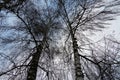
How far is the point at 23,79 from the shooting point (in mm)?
6766

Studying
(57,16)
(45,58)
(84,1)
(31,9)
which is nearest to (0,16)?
(31,9)

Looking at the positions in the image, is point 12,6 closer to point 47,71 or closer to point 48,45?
point 48,45

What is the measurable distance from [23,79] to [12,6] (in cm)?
293

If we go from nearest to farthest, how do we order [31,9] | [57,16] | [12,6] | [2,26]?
[12,6]
[2,26]
[31,9]
[57,16]

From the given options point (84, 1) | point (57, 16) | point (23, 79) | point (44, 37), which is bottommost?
point (23, 79)

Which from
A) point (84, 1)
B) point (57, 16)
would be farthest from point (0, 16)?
point (84, 1)

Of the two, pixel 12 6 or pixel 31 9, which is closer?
pixel 12 6

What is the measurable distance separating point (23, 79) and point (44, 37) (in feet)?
7.20

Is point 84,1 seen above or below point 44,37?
above

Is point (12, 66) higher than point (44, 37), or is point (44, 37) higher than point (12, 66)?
point (44, 37)

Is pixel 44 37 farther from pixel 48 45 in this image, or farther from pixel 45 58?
pixel 45 58

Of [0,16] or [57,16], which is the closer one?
[0,16]

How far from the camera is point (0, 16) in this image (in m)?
6.82

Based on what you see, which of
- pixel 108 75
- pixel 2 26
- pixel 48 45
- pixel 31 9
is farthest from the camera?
pixel 31 9
